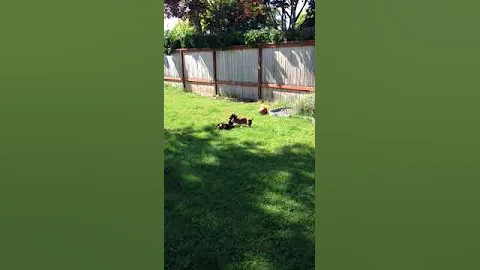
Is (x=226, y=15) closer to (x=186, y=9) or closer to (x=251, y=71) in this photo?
(x=186, y=9)

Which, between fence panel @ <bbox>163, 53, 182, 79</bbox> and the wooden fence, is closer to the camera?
the wooden fence

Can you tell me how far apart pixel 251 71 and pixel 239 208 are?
7.81m

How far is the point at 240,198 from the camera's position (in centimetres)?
355

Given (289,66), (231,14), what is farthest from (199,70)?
(289,66)

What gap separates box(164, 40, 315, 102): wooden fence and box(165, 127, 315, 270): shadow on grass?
4.53 meters

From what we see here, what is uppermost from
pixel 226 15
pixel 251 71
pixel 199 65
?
pixel 226 15

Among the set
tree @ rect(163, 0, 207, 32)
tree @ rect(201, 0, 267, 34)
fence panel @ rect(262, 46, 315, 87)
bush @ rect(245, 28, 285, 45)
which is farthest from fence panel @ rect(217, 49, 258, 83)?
tree @ rect(163, 0, 207, 32)

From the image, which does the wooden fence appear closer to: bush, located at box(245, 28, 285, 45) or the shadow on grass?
bush, located at box(245, 28, 285, 45)

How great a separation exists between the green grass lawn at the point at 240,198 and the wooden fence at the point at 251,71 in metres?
3.26

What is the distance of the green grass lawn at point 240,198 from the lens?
265 cm

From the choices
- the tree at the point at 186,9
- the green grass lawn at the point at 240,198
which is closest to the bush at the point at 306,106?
the green grass lawn at the point at 240,198

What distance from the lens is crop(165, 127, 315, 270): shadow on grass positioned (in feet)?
8.64

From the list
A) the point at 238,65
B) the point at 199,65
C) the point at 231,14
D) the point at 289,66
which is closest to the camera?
the point at 289,66

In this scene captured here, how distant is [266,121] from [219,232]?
14.4 feet
